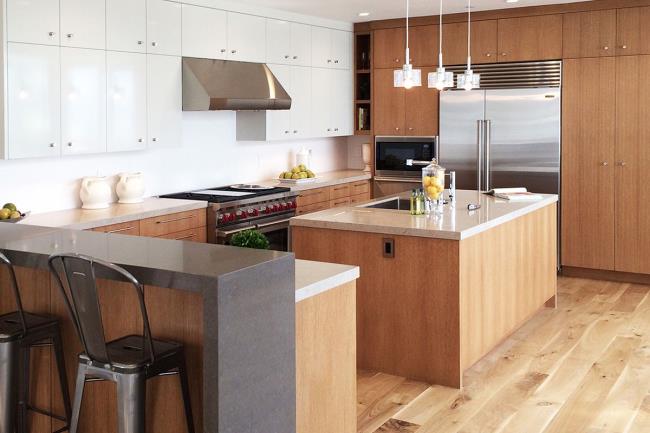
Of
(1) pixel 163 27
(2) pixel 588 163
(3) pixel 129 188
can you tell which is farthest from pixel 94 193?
(2) pixel 588 163

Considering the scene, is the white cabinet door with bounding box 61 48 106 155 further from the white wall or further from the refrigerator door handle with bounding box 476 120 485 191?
the refrigerator door handle with bounding box 476 120 485 191

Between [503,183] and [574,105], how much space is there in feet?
3.27

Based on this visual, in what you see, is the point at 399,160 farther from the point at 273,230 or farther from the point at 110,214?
the point at 110,214

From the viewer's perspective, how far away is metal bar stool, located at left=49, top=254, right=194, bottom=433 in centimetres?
251

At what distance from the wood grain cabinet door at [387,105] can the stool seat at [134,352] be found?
6.00 meters

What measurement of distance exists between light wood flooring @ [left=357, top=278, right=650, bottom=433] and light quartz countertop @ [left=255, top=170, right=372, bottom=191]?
2.53 metres

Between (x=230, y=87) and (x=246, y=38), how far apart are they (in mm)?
684

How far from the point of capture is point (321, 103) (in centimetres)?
818

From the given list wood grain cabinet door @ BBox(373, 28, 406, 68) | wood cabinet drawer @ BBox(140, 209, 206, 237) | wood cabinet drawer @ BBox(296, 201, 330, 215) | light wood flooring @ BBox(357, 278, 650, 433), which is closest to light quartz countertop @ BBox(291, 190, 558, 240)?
light wood flooring @ BBox(357, 278, 650, 433)

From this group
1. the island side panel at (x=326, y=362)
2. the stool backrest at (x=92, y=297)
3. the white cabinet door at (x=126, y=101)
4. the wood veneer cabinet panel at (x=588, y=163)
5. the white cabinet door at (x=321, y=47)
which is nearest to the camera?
the stool backrest at (x=92, y=297)

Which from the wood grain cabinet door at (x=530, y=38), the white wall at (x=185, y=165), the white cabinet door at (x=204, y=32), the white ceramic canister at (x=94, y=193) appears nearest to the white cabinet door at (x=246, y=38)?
the white cabinet door at (x=204, y=32)

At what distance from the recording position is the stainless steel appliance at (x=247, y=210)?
6246 millimetres

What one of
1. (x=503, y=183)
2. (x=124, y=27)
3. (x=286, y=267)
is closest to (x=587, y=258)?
(x=503, y=183)

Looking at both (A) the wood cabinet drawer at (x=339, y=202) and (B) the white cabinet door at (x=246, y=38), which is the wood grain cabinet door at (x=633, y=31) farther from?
(B) the white cabinet door at (x=246, y=38)
